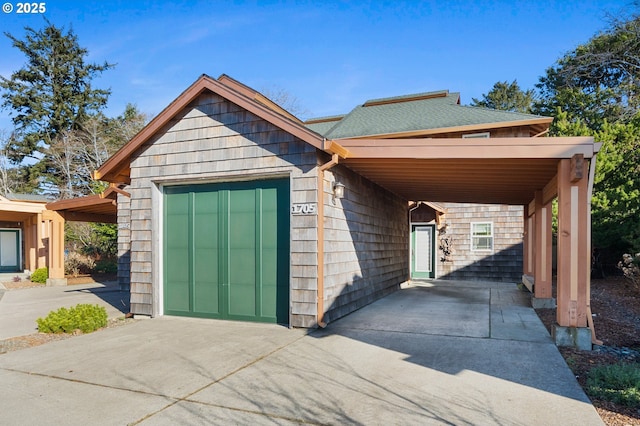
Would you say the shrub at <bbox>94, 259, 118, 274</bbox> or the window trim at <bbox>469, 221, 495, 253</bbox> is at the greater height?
the window trim at <bbox>469, 221, 495, 253</bbox>

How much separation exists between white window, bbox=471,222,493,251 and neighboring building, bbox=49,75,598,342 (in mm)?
5252

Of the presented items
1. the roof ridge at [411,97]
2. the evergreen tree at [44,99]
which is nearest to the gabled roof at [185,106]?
the roof ridge at [411,97]

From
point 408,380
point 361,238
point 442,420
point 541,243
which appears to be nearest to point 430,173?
point 361,238

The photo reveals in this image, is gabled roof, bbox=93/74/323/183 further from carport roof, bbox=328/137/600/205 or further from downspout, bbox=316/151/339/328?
carport roof, bbox=328/137/600/205

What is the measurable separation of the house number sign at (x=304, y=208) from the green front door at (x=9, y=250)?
18.1 metres

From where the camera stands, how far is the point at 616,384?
12.4ft

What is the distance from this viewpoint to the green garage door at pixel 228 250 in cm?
659

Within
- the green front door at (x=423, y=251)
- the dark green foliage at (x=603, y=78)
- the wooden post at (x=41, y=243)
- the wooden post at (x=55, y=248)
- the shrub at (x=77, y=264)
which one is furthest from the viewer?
the wooden post at (x=41, y=243)

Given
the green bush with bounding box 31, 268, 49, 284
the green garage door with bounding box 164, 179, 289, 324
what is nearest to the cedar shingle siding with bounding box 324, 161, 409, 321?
the green garage door with bounding box 164, 179, 289, 324

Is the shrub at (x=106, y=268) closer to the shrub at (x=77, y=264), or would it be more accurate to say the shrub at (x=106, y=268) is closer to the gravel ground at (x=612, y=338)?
the shrub at (x=77, y=264)

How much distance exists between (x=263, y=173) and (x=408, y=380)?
3.72m

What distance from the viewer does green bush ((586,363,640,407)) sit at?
347 cm

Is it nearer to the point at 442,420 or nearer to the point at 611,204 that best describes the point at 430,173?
the point at 442,420

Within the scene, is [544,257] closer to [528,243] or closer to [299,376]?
[528,243]
